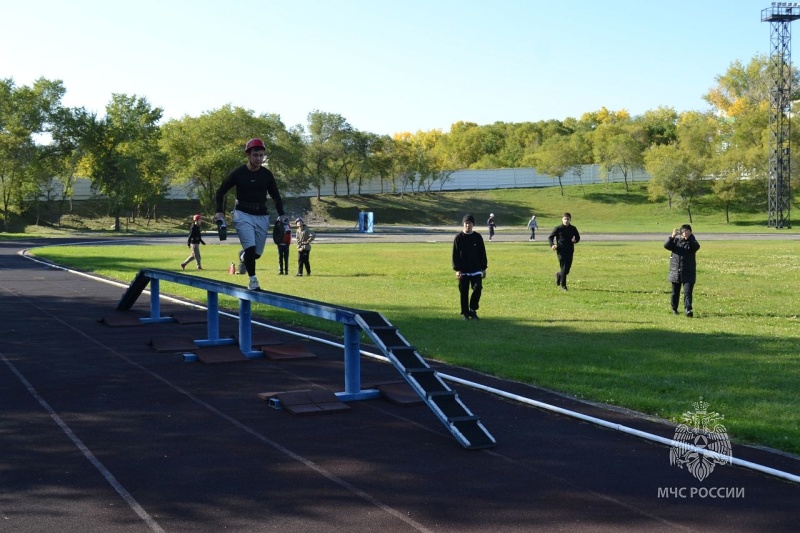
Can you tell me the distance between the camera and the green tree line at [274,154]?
259 feet

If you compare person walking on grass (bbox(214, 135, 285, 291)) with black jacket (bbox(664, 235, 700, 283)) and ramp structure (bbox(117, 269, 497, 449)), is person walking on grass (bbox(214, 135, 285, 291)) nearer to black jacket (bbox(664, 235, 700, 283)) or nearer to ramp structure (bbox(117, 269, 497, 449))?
ramp structure (bbox(117, 269, 497, 449))

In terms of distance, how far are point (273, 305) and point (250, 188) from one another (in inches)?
63.0

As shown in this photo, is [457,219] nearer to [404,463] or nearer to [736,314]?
[736,314]

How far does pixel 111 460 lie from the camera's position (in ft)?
23.7

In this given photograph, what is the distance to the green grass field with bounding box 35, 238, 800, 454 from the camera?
976cm

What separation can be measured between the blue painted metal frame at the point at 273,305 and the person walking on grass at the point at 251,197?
697 millimetres

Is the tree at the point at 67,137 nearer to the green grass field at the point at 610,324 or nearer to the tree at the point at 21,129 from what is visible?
the tree at the point at 21,129

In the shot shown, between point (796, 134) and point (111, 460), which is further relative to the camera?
point (796, 134)

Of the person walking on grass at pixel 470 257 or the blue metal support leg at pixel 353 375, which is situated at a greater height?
the person walking on grass at pixel 470 257

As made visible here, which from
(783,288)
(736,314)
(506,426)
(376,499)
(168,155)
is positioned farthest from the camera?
(168,155)

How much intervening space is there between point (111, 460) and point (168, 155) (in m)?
82.2

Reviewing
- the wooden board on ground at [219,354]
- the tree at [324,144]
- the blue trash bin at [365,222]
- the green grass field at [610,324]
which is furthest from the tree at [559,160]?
the wooden board on ground at [219,354]

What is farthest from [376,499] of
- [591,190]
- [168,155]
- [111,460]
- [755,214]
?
[591,190]

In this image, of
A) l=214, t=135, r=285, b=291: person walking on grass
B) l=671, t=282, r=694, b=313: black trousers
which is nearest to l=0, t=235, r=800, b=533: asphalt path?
l=214, t=135, r=285, b=291: person walking on grass
